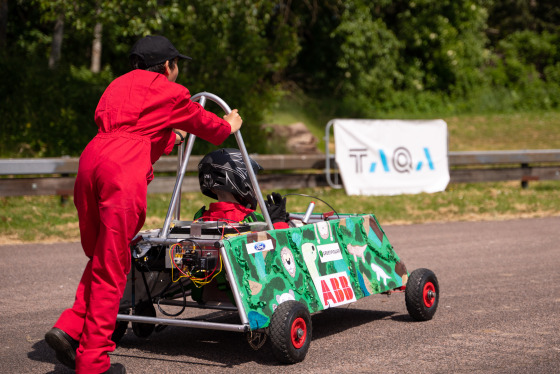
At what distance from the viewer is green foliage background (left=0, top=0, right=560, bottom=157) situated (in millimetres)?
17547

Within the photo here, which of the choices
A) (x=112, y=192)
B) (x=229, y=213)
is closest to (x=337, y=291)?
(x=229, y=213)

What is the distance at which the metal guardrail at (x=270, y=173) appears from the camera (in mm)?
12148

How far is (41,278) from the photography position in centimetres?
809

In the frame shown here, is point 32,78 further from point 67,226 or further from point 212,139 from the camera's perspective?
point 212,139

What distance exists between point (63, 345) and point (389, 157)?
1158cm

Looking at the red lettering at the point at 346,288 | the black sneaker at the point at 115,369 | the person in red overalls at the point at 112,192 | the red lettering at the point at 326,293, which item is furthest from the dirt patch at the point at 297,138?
the black sneaker at the point at 115,369

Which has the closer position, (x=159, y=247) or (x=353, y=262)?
(x=159, y=247)

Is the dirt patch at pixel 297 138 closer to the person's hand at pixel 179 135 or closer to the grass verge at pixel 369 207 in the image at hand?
the grass verge at pixel 369 207

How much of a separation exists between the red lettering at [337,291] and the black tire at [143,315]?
3.99ft

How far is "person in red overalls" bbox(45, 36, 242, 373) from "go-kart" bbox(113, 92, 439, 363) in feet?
1.81

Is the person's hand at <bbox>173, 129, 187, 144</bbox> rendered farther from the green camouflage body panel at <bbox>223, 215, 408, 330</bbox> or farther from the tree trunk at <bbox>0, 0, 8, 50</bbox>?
the tree trunk at <bbox>0, 0, 8, 50</bbox>

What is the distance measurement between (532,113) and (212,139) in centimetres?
3067

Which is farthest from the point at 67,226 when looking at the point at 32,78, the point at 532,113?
the point at 532,113

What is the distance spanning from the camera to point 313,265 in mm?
5402
